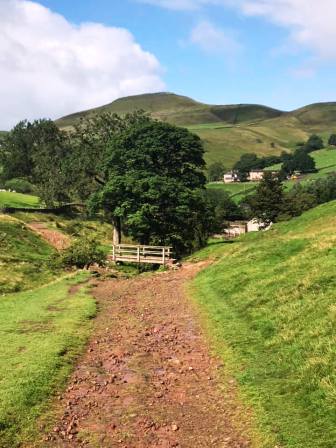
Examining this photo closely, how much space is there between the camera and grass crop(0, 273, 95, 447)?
11.4 metres

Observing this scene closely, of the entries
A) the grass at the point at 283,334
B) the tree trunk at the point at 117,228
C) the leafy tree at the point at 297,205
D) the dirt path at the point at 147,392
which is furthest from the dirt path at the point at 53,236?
the leafy tree at the point at 297,205

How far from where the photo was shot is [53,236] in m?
66.4

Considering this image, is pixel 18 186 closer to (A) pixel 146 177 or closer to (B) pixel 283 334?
(A) pixel 146 177

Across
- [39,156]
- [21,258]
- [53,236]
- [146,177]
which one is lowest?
[21,258]

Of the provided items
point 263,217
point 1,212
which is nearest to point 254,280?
point 1,212

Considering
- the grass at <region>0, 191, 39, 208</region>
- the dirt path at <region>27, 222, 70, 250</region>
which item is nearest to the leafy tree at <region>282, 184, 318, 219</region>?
the grass at <region>0, 191, 39, 208</region>

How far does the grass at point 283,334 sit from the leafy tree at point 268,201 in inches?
3324

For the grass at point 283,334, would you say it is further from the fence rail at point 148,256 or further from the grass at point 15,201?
the grass at point 15,201

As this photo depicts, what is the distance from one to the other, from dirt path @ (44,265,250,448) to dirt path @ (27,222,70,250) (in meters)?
42.3

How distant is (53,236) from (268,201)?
63618 mm

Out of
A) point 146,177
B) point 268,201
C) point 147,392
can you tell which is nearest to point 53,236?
point 146,177

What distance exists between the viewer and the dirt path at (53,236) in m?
63.4

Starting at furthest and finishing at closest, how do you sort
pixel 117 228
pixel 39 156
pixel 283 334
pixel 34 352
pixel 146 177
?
1. pixel 39 156
2. pixel 117 228
3. pixel 146 177
4. pixel 34 352
5. pixel 283 334

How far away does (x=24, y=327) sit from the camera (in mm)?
20297
